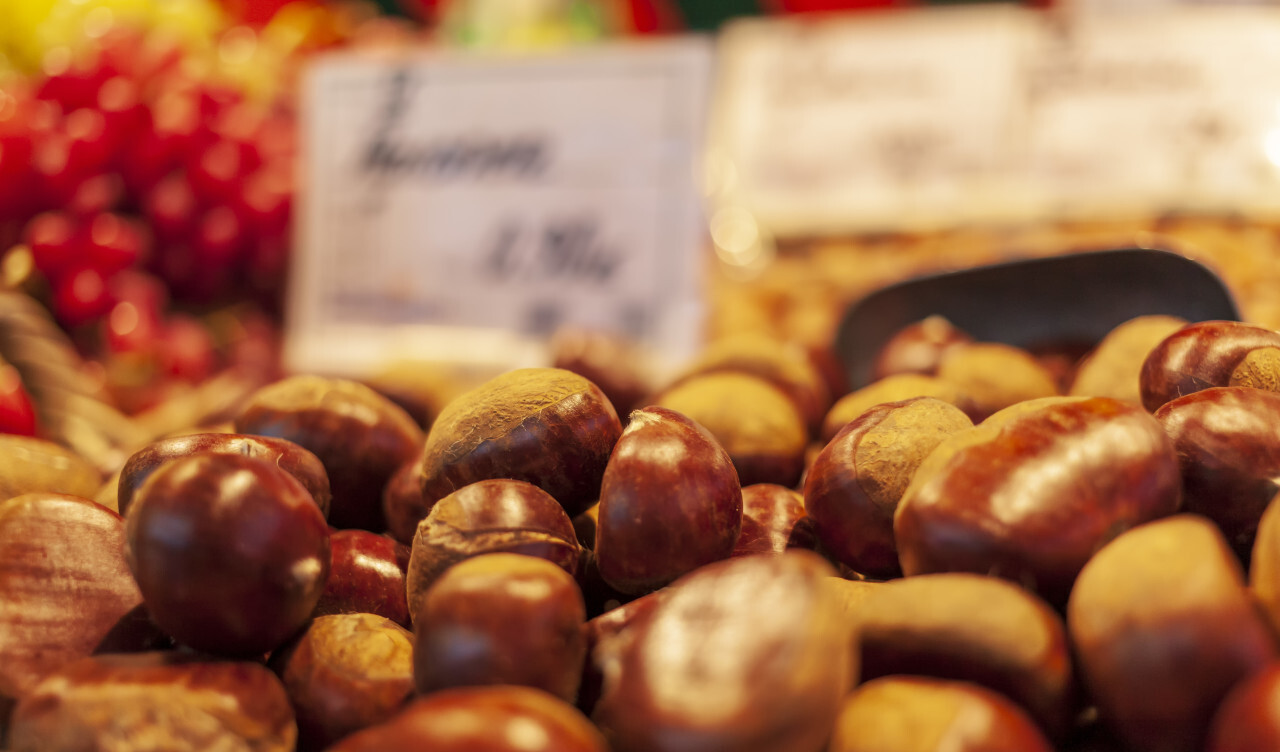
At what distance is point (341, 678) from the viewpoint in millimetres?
566

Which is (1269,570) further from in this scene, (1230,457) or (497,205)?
(497,205)

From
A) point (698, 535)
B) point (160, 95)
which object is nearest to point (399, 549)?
point (698, 535)

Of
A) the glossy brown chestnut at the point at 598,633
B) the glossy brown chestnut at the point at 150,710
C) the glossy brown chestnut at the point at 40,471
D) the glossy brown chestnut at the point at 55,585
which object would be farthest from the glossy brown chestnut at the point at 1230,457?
the glossy brown chestnut at the point at 40,471

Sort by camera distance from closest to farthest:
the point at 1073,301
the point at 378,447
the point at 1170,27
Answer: the point at 378,447, the point at 1073,301, the point at 1170,27

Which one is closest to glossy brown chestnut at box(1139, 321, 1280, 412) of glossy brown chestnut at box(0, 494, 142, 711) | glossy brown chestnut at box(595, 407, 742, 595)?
glossy brown chestnut at box(595, 407, 742, 595)

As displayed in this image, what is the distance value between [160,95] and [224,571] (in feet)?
5.60

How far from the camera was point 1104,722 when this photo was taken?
0.53 metres

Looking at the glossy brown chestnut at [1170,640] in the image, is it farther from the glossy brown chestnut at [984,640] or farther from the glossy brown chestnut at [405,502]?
the glossy brown chestnut at [405,502]

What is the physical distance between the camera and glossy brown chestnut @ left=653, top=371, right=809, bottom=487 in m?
0.91

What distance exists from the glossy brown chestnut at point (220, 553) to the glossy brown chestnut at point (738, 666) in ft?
0.68

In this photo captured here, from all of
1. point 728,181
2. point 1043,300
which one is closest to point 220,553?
point 1043,300

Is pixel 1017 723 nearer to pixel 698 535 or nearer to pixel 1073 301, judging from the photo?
pixel 698 535

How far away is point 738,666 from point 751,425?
0.48 metres

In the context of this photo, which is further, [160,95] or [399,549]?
[160,95]
